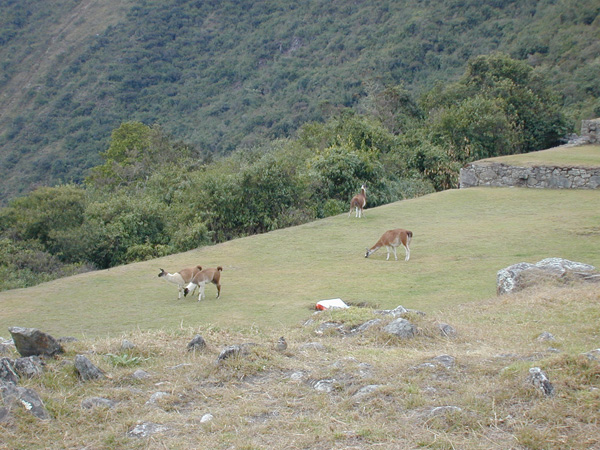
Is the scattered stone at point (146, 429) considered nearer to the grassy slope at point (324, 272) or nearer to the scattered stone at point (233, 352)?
the scattered stone at point (233, 352)

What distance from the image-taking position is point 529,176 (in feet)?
66.3

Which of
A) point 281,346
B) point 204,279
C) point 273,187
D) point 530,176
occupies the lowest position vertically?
point 530,176

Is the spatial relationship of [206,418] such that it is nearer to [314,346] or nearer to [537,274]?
[314,346]

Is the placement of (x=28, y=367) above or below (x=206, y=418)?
above

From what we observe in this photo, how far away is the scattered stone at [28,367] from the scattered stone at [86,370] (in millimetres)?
333

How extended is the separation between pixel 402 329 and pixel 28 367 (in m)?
3.56

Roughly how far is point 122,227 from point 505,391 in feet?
50.5

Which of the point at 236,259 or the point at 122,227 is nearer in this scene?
the point at 236,259

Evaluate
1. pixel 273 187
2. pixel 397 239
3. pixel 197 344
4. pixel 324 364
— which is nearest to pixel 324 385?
pixel 324 364

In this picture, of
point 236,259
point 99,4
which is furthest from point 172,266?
point 99,4

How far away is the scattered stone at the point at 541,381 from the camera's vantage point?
4445 millimetres

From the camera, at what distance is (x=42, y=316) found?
9.55 m

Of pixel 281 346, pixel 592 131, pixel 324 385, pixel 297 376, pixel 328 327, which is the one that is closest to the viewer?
pixel 324 385

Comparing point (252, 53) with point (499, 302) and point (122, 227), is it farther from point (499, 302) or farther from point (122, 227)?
point (499, 302)
